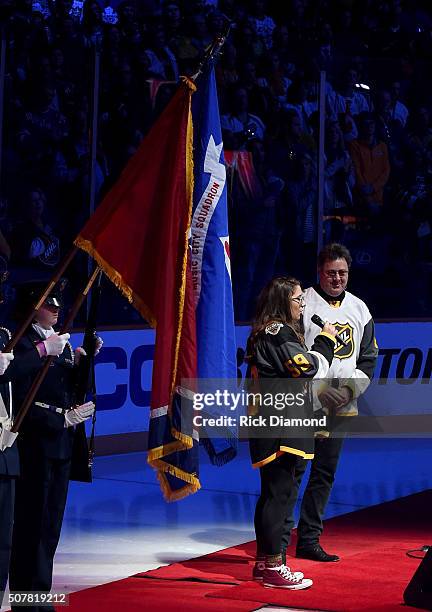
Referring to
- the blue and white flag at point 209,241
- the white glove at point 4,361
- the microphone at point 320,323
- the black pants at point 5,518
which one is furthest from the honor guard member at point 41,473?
the microphone at point 320,323

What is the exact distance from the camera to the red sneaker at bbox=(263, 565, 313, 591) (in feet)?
20.9

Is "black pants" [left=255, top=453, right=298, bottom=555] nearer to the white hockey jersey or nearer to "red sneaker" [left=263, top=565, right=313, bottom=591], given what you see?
"red sneaker" [left=263, top=565, right=313, bottom=591]

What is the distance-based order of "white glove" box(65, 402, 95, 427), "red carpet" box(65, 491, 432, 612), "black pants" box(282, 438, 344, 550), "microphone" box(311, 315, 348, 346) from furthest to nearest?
"black pants" box(282, 438, 344, 550)
"microphone" box(311, 315, 348, 346)
"red carpet" box(65, 491, 432, 612)
"white glove" box(65, 402, 95, 427)

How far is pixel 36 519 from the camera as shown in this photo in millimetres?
5531

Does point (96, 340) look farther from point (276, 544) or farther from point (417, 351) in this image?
point (417, 351)

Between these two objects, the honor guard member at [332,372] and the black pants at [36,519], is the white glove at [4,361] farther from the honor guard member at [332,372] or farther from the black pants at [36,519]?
the honor guard member at [332,372]

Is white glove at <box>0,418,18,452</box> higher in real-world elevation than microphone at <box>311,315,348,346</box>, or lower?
lower

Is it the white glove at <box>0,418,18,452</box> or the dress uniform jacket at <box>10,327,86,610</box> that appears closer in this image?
the white glove at <box>0,418,18,452</box>

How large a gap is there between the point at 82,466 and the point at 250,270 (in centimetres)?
621

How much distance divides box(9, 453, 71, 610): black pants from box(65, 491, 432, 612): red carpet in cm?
36

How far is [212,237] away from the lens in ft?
20.3

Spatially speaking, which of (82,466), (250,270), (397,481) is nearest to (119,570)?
(82,466)

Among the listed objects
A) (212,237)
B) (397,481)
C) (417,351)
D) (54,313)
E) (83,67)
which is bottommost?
(397,481)

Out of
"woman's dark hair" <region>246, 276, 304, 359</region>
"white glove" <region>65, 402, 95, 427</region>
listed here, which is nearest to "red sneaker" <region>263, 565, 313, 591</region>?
"woman's dark hair" <region>246, 276, 304, 359</region>
